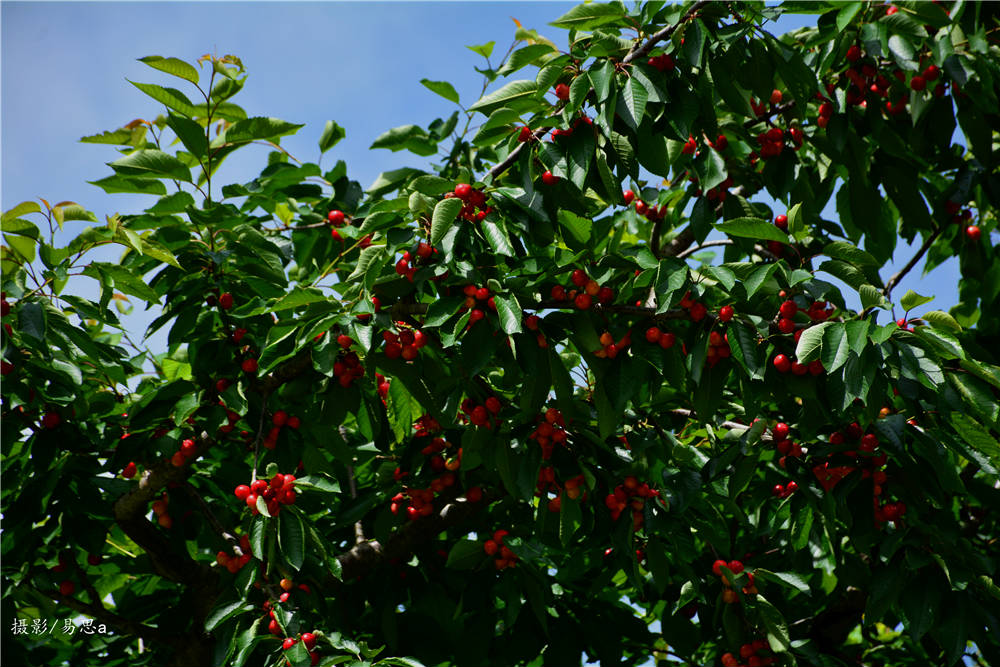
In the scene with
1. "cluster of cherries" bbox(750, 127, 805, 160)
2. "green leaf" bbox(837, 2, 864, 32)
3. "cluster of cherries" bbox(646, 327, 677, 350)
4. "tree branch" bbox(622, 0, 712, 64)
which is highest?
"cluster of cherries" bbox(750, 127, 805, 160)

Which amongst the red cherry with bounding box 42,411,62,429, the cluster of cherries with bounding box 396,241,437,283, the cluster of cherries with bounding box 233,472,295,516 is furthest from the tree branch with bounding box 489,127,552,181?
the red cherry with bounding box 42,411,62,429

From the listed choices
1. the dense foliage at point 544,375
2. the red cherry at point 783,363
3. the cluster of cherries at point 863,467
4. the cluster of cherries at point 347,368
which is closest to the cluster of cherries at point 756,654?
the dense foliage at point 544,375

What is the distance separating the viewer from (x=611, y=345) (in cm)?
Result: 239

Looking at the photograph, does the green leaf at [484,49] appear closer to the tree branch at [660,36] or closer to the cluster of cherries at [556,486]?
the tree branch at [660,36]

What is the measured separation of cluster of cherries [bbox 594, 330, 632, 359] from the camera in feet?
7.85

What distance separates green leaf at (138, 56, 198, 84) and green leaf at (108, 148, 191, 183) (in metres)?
0.25

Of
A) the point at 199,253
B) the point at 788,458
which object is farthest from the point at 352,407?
the point at 788,458

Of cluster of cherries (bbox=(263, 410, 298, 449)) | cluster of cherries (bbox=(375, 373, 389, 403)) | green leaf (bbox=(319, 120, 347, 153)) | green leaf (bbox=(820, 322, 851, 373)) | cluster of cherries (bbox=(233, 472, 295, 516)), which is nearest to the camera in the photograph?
green leaf (bbox=(820, 322, 851, 373))

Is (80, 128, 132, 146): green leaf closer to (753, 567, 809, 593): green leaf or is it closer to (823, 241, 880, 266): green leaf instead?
(823, 241, 880, 266): green leaf

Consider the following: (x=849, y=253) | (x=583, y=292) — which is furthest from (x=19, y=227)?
(x=849, y=253)

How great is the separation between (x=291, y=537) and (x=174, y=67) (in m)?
1.43

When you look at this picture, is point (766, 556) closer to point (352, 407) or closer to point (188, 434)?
point (352, 407)

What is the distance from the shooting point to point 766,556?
364 centimetres

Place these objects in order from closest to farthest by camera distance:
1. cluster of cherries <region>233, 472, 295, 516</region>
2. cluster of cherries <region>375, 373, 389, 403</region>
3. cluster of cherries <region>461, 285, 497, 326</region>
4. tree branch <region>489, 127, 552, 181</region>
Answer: cluster of cherries <region>461, 285, 497, 326</region>, cluster of cherries <region>233, 472, 295, 516</region>, tree branch <region>489, 127, 552, 181</region>, cluster of cherries <region>375, 373, 389, 403</region>
